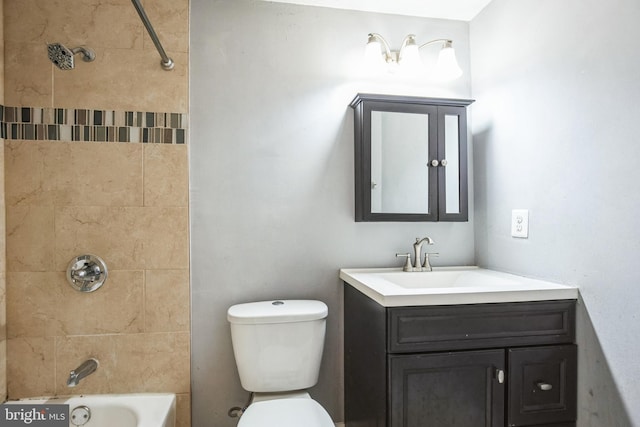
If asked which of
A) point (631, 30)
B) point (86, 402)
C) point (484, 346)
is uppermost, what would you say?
point (631, 30)

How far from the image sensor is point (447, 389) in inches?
49.4

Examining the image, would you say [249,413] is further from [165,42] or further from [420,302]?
[165,42]

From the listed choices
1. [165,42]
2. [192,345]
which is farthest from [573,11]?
[192,345]

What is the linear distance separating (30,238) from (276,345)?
3.84ft

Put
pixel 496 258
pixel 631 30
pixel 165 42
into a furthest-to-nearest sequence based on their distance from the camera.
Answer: pixel 496 258 < pixel 165 42 < pixel 631 30

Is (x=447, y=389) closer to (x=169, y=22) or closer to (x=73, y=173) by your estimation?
(x=73, y=173)

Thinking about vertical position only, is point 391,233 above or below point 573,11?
below

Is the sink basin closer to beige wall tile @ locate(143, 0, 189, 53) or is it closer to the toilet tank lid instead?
the toilet tank lid

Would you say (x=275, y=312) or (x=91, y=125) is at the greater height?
(x=91, y=125)

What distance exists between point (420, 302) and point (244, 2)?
1.60 meters

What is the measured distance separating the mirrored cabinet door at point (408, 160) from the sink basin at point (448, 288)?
10.7 inches

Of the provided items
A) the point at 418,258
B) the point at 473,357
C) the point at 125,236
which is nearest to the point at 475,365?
the point at 473,357

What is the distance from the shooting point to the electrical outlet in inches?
62.5

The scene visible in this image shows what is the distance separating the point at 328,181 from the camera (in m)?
1.85
